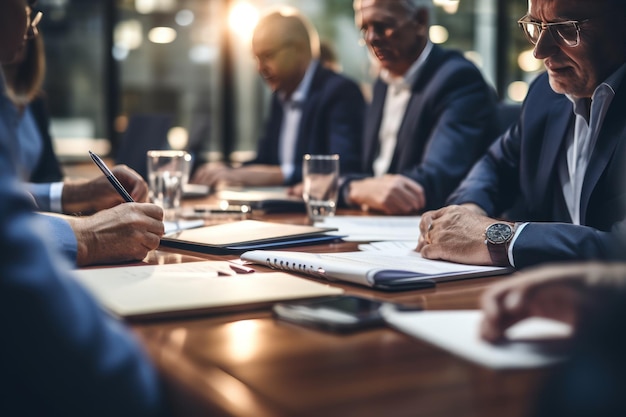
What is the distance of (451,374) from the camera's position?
2.29 feet

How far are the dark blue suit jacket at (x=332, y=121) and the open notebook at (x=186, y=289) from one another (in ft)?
7.51

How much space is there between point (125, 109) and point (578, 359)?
22.6 ft

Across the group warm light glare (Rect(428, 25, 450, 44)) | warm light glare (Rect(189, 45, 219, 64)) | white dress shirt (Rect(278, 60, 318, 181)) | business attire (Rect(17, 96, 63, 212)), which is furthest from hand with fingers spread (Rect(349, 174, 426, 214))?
warm light glare (Rect(189, 45, 219, 64))

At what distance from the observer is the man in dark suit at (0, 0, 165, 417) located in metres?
0.56

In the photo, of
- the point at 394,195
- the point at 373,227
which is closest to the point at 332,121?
the point at 394,195

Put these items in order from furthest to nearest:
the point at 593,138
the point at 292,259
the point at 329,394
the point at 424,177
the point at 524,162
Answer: the point at 424,177
the point at 524,162
the point at 593,138
the point at 292,259
the point at 329,394

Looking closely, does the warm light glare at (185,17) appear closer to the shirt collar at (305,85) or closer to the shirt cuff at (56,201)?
the shirt collar at (305,85)

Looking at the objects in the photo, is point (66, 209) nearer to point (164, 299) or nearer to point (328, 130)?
point (164, 299)

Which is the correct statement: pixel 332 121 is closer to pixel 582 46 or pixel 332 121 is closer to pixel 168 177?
pixel 168 177

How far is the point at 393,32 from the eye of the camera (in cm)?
294

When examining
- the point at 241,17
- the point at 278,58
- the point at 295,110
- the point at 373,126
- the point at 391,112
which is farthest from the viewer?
the point at 241,17

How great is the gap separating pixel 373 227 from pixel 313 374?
45.9 inches

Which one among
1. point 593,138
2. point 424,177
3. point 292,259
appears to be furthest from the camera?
point 424,177

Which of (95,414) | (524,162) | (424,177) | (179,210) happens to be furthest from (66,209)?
(95,414)
